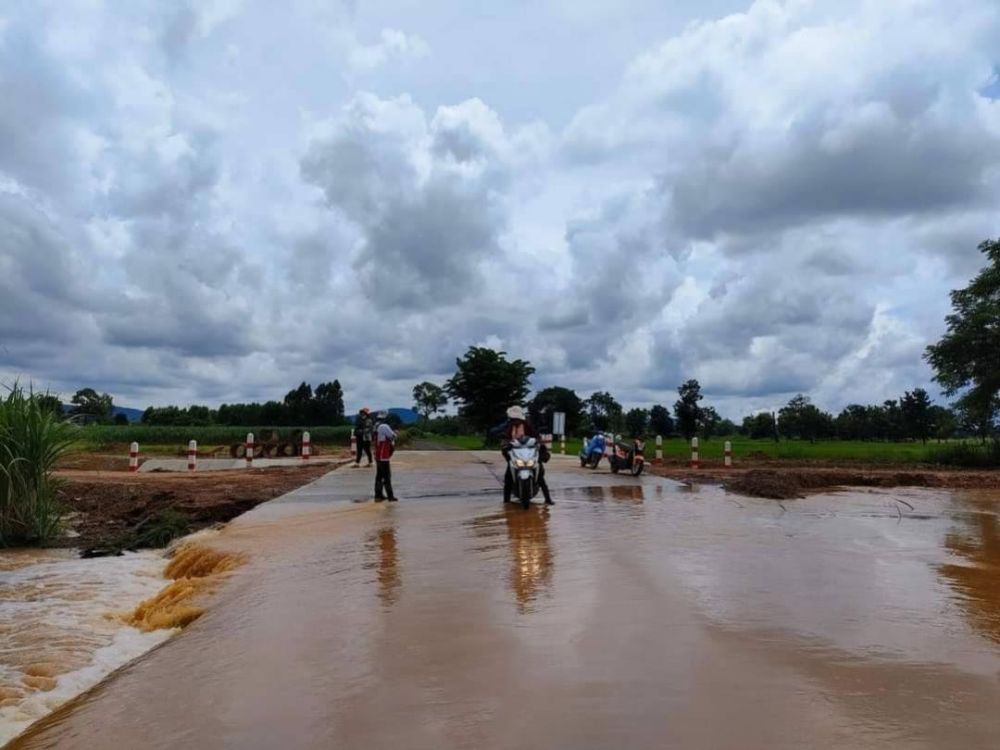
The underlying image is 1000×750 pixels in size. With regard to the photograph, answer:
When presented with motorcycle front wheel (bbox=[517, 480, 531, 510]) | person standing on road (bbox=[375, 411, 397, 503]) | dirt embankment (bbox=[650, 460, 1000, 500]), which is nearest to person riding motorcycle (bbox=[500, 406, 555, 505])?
motorcycle front wheel (bbox=[517, 480, 531, 510])

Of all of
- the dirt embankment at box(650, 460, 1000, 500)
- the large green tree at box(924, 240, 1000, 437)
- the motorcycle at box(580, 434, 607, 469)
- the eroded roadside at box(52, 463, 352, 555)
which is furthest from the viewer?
the large green tree at box(924, 240, 1000, 437)

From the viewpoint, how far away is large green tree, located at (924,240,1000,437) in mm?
28391

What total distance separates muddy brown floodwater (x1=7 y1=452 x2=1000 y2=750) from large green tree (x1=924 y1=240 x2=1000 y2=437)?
77.2ft

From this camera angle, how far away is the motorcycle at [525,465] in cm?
1141

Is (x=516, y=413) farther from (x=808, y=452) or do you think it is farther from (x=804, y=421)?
(x=804, y=421)

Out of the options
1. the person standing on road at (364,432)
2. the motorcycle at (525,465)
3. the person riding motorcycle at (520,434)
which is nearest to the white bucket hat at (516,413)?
the person riding motorcycle at (520,434)

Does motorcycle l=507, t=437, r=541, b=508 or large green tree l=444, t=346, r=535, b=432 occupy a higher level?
large green tree l=444, t=346, r=535, b=432

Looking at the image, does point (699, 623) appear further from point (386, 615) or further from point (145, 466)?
point (145, 466)

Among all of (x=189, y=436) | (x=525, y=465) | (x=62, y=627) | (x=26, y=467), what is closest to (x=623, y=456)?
(x=525, y=465)

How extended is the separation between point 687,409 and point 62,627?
91058mm

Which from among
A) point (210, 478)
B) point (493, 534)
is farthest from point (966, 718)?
point (210, 478)

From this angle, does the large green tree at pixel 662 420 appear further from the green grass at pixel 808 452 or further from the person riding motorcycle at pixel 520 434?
the person riding motorcycle at pixel 520 434

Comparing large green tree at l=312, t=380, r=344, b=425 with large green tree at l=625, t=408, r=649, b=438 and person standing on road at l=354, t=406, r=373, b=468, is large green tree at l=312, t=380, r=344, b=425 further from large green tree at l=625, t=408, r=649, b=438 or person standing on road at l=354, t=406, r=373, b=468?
person standing on road at l=354, t=406, r=373, b=468

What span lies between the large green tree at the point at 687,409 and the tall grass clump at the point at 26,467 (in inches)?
3109
